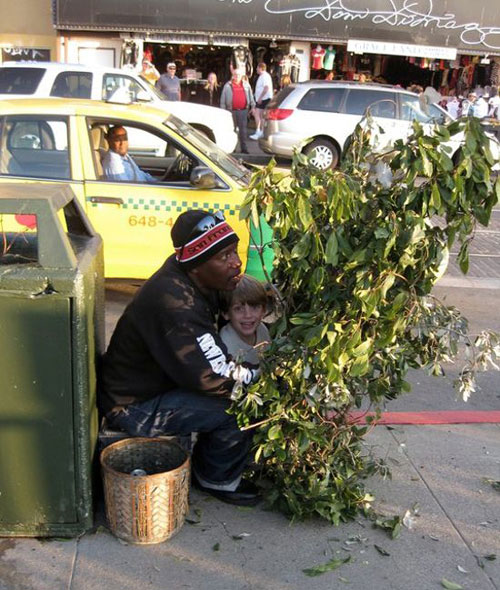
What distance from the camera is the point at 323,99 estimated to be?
14734 millimetres

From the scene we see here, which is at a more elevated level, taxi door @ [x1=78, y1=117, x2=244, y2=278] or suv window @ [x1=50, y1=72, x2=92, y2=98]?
suv window @ [x1=50, y1=72, x2=92, y2=98]

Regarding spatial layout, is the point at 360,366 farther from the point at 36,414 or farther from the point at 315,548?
the point at 36,414

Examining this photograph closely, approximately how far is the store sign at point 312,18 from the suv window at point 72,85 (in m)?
7.40

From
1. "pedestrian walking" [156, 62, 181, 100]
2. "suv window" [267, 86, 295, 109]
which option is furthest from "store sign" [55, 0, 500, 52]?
"suv window" [267, 86, 295, 109]

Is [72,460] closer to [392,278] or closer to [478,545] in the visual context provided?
[392,278]

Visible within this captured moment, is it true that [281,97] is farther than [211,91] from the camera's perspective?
No

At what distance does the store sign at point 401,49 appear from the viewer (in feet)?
67.5

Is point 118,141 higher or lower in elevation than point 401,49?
lower

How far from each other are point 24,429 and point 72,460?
0.24 metres

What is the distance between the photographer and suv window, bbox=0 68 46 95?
41.1ft

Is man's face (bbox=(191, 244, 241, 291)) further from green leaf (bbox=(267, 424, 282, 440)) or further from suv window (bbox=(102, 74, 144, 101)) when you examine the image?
suv window (bbox=(102, 74, 144, 101))

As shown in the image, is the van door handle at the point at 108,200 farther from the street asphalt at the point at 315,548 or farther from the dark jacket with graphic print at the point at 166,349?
the street asphalt at the point at 315,548

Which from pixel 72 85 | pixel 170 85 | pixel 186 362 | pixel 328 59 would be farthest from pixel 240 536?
pixel 328 59

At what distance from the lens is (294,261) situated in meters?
3.16
